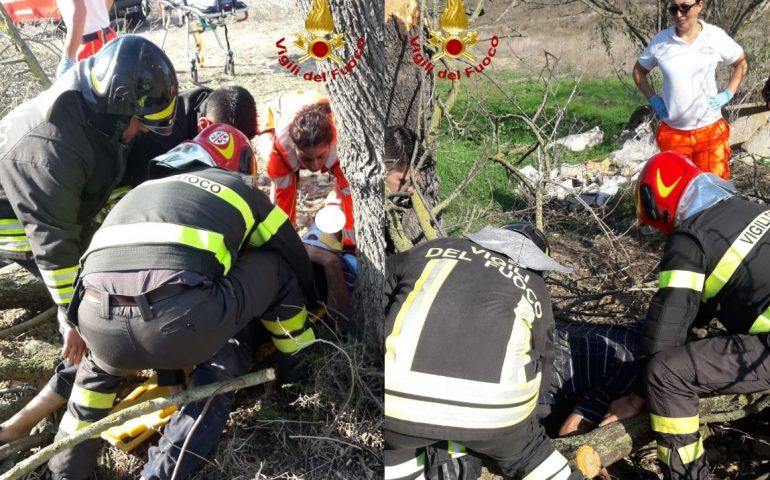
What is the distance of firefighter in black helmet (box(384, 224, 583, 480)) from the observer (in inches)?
79.2

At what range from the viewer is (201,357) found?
2.28m

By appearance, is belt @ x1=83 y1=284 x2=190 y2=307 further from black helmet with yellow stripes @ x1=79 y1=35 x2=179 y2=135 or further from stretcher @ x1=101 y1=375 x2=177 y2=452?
black helmet with yellow stripes @ x1=79 y1=35 x2=179 y2=135

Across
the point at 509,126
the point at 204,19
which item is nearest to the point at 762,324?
the point at 509,126

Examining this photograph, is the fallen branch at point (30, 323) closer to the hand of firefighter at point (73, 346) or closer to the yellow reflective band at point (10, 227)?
the yellow reflective band at point (10, 227)

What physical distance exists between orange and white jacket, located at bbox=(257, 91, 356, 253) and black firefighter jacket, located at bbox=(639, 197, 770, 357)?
→ 1.68 meters

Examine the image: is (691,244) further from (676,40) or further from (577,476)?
(676,40)

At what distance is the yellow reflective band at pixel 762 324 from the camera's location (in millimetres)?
2316

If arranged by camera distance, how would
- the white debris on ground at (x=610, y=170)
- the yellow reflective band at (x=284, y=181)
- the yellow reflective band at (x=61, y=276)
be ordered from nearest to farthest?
1. the yellow reflective band at (x=61, y=276)
2. the yellow reflective band at (x=284, y=181)
3. the white debris on ground at (x=610, y=170)

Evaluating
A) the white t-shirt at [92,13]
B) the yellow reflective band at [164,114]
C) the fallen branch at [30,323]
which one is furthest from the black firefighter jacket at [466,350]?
the white t-shirt at [92,13]

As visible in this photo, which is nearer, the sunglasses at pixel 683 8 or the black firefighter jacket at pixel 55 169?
the black firefighter jacket at pixel 55 169

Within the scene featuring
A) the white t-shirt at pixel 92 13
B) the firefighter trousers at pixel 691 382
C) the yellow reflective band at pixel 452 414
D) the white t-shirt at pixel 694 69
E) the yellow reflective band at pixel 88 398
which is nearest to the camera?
the yellow reflective band at pixel 452 414

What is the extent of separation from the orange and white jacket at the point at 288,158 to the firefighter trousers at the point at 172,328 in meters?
0.84

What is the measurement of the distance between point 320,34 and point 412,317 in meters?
1.17

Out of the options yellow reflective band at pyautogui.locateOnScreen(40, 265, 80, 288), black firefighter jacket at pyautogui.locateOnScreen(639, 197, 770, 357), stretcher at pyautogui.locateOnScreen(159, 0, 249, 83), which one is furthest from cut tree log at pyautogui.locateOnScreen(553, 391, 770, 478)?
stretcher at pyautogui.locateOnScreen(159, 0, 249, 83)
